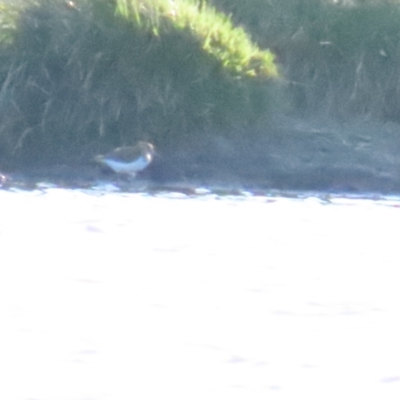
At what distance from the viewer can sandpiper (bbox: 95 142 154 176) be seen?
49.0 ft

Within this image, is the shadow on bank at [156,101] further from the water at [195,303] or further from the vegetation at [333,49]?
the water at [195,303]

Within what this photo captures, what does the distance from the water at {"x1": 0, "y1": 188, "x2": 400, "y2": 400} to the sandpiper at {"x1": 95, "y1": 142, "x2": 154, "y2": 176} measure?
1.34 meters

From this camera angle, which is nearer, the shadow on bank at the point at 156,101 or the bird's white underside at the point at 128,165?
the bird's white underside at the point at 128,165

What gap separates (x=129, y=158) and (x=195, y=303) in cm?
575

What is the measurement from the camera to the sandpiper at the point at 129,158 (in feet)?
49.0

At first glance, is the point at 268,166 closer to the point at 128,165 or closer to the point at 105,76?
the point at 128,165

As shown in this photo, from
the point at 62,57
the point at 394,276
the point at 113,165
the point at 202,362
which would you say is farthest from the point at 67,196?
the point at 202,362

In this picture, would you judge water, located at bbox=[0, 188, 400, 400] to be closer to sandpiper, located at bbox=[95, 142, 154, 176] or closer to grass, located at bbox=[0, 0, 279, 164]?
sandpiper, located at bbox=[95, 142, 154, 176]

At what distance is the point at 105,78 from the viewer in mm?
15914

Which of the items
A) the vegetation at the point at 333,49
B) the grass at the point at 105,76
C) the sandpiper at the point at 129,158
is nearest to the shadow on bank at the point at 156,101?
the grass at the point at 105,76

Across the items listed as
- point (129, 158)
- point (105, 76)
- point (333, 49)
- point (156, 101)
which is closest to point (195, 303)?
point (129, 158)

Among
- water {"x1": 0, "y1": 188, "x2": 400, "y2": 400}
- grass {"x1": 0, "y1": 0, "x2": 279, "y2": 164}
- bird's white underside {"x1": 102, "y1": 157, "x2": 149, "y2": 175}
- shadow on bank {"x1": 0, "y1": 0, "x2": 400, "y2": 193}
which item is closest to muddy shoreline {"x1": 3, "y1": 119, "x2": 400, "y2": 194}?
shadow on bank {"x1": 0, "y1": 0, "x2": 400, "y2": 193}

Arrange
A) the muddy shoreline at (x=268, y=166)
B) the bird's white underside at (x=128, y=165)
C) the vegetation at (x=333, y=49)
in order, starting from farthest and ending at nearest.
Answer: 1. the vegetation at (x=333, y=49)
2. the muddy shoreline at (x=268, y=166)
3. the bird's white underside at (x=128, y=165)

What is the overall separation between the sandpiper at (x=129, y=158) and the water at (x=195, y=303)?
134cm
